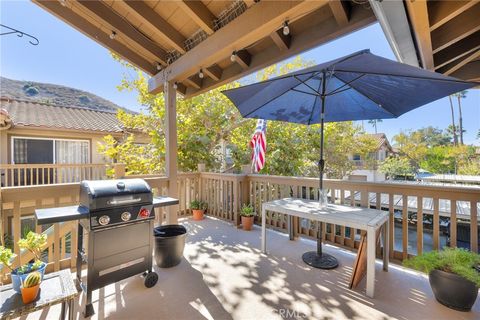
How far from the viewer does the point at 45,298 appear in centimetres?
145

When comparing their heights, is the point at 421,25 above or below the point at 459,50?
below

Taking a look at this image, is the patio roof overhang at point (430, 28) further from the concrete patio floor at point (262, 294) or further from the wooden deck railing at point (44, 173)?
the wooden deck railing at point (44, 173)

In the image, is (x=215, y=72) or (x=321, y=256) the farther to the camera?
(x=215, y=72)

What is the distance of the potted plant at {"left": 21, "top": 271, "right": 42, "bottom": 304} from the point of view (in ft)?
4.60

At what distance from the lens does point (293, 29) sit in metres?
2.58

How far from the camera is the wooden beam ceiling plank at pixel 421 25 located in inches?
58.7

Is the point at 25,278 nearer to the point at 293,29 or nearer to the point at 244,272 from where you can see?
the point at 244,272

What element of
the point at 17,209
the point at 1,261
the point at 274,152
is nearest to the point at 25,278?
the point at 1,261

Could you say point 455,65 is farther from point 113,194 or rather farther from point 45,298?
point 45,298

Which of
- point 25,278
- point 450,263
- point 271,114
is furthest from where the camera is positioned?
point 271,114

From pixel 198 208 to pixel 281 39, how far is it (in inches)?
141

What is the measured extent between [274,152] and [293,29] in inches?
156

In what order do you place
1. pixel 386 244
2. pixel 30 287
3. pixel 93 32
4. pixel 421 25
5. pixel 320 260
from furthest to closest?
pixel 93 32 < pixel 320 260 < pixel 386 244 < pixel 421 25 < pixel 30 287

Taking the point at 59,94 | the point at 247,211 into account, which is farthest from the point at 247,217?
the point at 59,94
